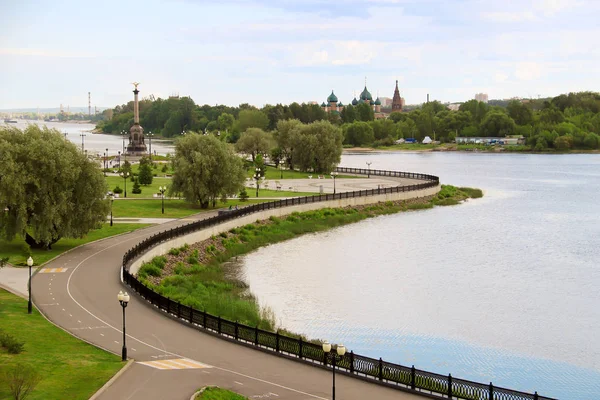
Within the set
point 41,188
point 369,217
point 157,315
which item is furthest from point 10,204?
point 369,217

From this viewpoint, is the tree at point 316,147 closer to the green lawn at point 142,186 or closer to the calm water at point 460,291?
A: the green lawn at point 142,186

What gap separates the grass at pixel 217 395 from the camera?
23734 millimetres

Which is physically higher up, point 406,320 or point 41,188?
point 41,188

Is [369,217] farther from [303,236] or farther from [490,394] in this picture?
[490,394]

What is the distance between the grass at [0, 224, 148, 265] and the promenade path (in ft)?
15.9

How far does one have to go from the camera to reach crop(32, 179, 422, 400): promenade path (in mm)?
24844

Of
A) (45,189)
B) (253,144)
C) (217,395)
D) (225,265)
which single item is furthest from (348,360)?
(253,144)

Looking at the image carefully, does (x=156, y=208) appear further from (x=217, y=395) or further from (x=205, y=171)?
(x=217, y=395)

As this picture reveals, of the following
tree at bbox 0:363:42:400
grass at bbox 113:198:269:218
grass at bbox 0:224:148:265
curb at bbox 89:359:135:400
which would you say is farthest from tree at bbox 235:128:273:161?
tree at bbox 0:363:42:400

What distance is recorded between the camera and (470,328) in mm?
37812

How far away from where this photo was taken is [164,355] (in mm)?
28312

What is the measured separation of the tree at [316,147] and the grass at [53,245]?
54619 millimetres

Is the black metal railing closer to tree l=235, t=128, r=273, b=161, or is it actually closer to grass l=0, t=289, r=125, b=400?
grass l=0, t=289, r=125, b=400

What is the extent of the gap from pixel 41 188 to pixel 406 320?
23.4m
